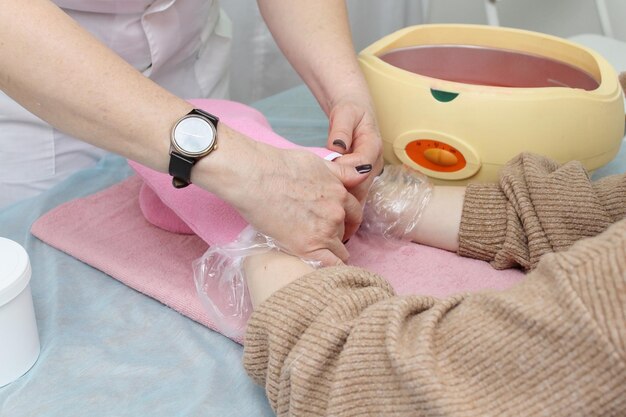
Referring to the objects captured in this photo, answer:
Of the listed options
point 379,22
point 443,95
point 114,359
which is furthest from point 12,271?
point 379,22

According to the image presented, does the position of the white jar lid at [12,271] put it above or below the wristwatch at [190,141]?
below

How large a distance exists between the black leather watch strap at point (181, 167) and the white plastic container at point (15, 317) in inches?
7.4

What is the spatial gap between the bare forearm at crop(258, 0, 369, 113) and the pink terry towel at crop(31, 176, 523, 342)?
246mm

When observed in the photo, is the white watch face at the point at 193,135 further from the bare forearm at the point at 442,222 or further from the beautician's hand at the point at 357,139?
the bare forearm at the point at 442,222

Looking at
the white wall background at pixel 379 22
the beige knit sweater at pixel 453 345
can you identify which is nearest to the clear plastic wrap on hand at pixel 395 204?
the beige knit sweater at pixel 453 345

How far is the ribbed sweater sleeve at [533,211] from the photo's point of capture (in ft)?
3.11

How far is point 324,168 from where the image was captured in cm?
94

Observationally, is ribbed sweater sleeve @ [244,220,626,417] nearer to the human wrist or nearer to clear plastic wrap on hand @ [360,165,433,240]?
the human wrist

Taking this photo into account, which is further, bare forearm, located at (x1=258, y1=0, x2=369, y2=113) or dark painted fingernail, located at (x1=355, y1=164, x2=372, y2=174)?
bare forearm, located at (x1=258, y1=0, x2=369, y2=113)

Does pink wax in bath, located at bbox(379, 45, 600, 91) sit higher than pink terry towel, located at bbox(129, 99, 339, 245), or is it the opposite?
pink wax in bath, located at bbox(379, 45, 600, 91)

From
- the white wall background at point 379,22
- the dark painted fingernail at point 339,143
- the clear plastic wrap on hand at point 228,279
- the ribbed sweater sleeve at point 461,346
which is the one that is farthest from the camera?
the white wall background at point 379,22

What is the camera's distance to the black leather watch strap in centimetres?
87

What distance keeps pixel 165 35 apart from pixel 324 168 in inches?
19.4

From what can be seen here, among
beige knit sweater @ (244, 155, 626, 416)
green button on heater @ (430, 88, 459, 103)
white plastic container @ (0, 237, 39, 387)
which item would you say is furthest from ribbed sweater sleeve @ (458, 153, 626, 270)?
white plastic container @ (0, 237, 39, 387)
